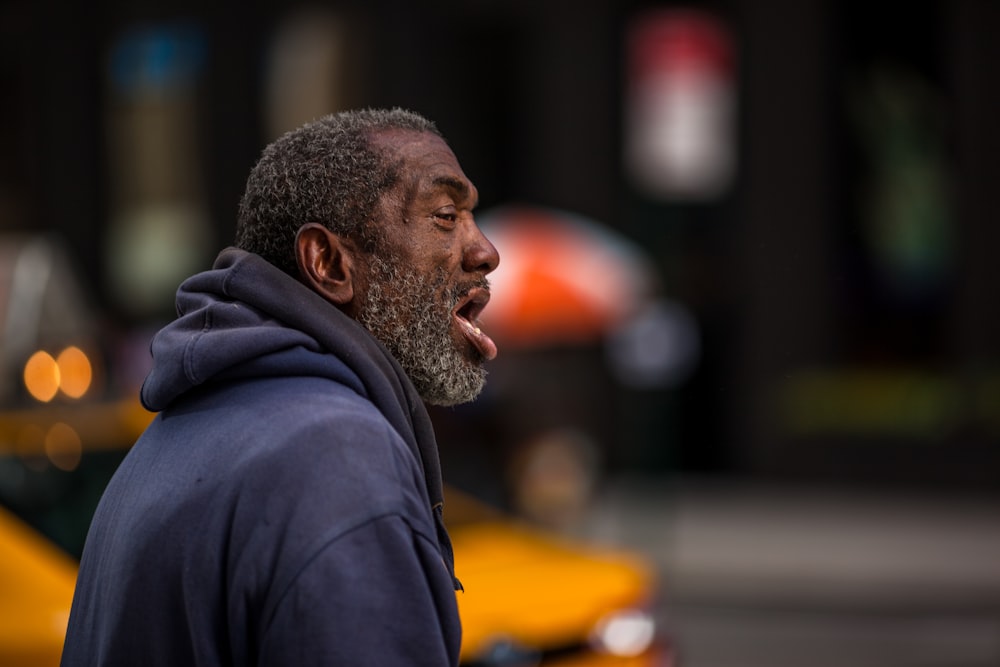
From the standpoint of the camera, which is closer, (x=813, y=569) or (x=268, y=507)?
(x=268, y=507)

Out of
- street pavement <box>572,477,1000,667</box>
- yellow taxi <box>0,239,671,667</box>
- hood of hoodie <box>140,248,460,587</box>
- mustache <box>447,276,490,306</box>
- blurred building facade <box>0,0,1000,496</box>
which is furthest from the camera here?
blurred building facade <box>0,0,1000,496</box>

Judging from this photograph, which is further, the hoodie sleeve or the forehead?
the forehead

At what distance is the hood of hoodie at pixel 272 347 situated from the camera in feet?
6.59

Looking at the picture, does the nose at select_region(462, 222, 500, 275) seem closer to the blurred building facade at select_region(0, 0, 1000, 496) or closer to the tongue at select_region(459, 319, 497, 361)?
the tongue at select_region(459, 319, 497, 361)

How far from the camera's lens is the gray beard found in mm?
2176

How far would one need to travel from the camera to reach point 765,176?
15969 mm

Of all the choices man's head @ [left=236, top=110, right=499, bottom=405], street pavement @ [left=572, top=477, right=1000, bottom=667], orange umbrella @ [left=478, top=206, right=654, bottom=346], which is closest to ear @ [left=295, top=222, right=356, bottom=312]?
man's head @ [left=236, top=110, right=499, bottom=405]

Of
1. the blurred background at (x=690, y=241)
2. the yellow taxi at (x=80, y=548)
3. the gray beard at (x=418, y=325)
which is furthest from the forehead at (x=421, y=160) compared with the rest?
the blurred background at (x=690, y=241)

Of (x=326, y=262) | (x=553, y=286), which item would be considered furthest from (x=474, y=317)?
(x=553, y=286)

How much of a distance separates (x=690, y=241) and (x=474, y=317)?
14.2 metres

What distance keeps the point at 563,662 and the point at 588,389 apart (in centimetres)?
1192

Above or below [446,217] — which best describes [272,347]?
below

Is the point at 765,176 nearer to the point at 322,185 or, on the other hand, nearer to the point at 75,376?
the point at 75,376

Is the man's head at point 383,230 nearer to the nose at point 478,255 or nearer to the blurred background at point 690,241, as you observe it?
the nose at point 478,255
